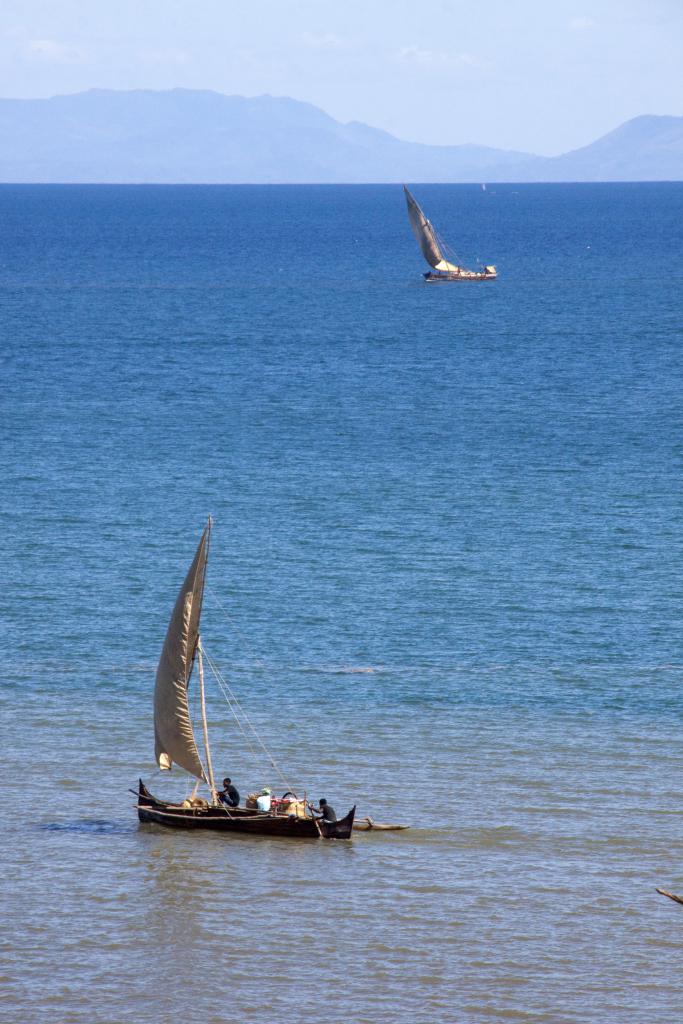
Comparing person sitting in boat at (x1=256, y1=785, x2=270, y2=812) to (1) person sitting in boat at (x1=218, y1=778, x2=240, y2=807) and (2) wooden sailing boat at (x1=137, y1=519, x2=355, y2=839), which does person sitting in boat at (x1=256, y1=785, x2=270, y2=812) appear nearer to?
(2) wooden sailing boat at (x1=137, y1=519, x2=355, y2=839)

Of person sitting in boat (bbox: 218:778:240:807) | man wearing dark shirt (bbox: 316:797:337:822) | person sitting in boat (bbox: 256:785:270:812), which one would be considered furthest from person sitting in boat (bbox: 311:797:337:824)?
person sitting in boat (bbox: 218:778:240:807)

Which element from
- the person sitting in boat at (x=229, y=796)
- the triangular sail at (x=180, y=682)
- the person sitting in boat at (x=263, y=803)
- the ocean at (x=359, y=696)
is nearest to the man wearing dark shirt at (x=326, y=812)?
the ocean at (x=359, y=696)

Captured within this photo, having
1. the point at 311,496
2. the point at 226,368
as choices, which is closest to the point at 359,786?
the point at 311,496

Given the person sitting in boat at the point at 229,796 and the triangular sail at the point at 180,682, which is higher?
the triangular sail at the point at 180,682

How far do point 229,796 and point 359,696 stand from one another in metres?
11.5

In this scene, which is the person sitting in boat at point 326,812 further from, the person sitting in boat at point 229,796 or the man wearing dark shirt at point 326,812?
the person sitting in boat at point 229,796

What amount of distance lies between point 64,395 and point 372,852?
8018 centimetres

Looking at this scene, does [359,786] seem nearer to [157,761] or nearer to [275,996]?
[157,761]

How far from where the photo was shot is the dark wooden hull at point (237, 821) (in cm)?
4359

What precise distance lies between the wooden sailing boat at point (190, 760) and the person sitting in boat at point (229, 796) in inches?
9.7

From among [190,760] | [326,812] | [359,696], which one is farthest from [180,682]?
[359,696]

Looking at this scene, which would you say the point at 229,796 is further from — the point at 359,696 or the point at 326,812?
the point at 359,696

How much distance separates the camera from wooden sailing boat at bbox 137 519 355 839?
43875 mm

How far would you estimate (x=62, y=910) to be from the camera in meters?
39.3
